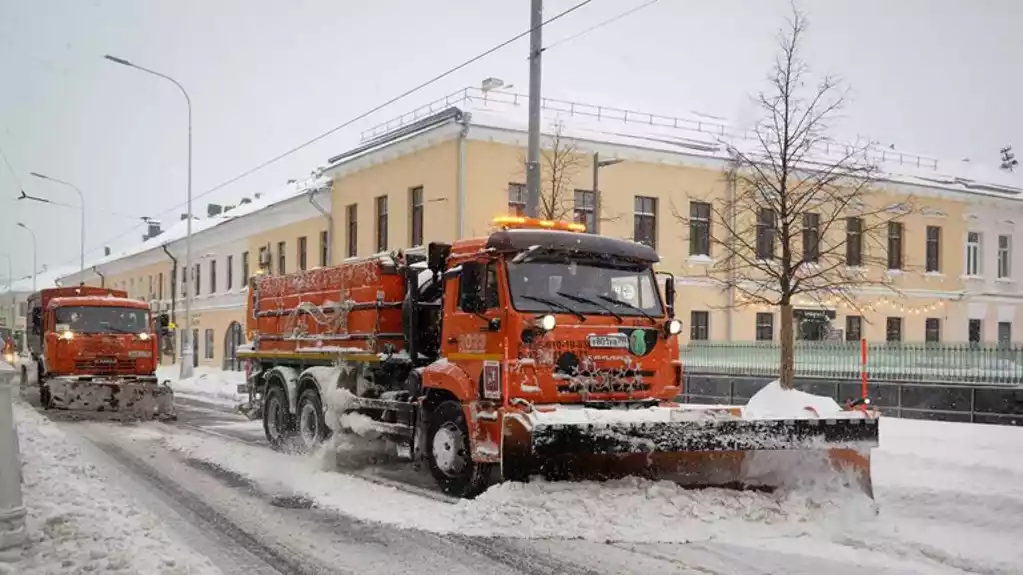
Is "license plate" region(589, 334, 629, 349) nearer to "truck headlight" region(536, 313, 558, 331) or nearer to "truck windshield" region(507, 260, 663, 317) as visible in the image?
"truck windshield" region(507, 260, 663, 317)

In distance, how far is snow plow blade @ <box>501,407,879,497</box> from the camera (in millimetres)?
7930

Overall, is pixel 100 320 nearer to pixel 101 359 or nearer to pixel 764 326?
pixel 101 359

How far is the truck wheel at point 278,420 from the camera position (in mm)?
12975

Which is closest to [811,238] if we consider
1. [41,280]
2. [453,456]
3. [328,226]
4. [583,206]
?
[583,206]

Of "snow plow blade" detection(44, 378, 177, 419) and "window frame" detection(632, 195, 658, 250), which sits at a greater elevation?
"window frame" detection(632, 195, 658, 250)

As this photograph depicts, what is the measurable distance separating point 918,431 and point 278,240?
98.6ft

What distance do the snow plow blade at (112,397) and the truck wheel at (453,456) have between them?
10410 millimetres

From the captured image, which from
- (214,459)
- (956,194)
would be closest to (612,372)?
(214,459)

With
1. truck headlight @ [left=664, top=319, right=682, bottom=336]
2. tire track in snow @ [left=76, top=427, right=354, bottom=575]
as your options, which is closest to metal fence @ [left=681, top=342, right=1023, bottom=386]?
truck headlight @ [left=664, top=319, right=682, bottom=336]

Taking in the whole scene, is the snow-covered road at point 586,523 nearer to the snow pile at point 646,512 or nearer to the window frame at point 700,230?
the snow pile at point 646,512

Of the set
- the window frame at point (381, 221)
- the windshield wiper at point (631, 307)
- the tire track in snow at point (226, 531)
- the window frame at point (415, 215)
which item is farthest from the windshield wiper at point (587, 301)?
the window frame at point (381, 221)

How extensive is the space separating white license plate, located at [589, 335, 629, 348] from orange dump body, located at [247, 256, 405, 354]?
2.60 m

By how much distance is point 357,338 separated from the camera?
37.3 feet

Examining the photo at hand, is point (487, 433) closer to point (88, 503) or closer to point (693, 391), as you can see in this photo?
point (88, 503)
